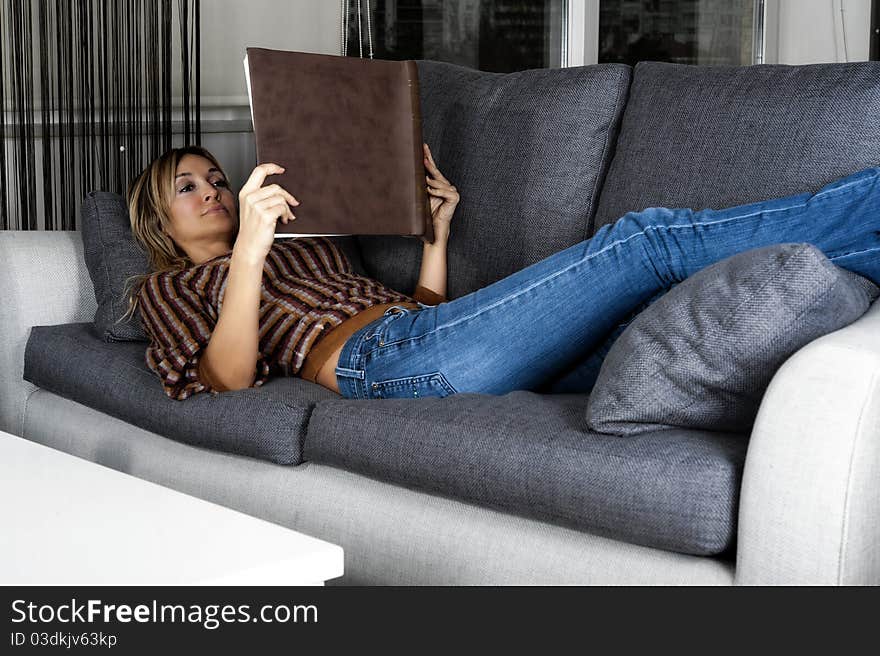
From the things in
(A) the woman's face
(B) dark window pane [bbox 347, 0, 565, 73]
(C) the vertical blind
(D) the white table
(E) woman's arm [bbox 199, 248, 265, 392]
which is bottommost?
(D) the white table

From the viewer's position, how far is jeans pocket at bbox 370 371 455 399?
1714 millimetres

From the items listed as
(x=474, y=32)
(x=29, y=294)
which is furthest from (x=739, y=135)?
(x=474, y=32)

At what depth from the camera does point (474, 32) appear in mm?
4027

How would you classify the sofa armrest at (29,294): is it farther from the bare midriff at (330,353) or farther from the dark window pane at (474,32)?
the dark window pane at (474,32)

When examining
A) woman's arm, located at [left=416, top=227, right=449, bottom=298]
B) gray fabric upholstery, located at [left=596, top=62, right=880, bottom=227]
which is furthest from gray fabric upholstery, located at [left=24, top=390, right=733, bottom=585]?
gray fabric upholstery, located at [left=596, top=62, right=880, bottom=227]

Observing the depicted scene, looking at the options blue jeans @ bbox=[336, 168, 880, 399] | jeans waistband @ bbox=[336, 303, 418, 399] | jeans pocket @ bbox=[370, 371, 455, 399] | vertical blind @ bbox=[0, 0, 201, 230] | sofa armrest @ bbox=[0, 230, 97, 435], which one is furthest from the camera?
vertical blind @ bbox=[0, 0, 201, 230]

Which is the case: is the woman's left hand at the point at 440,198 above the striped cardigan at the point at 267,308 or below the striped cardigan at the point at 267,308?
above

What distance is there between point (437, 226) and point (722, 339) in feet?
3.14

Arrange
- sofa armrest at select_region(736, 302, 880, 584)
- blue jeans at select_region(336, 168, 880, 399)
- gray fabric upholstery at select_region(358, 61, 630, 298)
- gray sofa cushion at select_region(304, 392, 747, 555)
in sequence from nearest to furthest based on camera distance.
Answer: sofa armrest at select_region(736, 302, 880, 584), gray sofa cushion at select_region(304, 392, 747, 555), blue jeans at select_region(336, 168, 880, 399), gray fabric upholstery at select_region(358, 61, 630, 298)

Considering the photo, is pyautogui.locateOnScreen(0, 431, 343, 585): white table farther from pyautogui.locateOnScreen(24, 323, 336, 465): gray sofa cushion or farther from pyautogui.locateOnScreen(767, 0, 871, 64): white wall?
pyautogui.locateOnScreen(767, 0, 871, 64): white wall

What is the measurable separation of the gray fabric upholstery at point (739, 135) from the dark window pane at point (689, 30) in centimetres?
225

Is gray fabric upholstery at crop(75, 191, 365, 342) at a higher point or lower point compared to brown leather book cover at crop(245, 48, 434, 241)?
lower

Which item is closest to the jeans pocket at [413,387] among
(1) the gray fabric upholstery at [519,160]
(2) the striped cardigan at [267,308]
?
(2) the striped cardigan at [267,308]

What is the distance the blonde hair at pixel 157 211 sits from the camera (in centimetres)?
225
